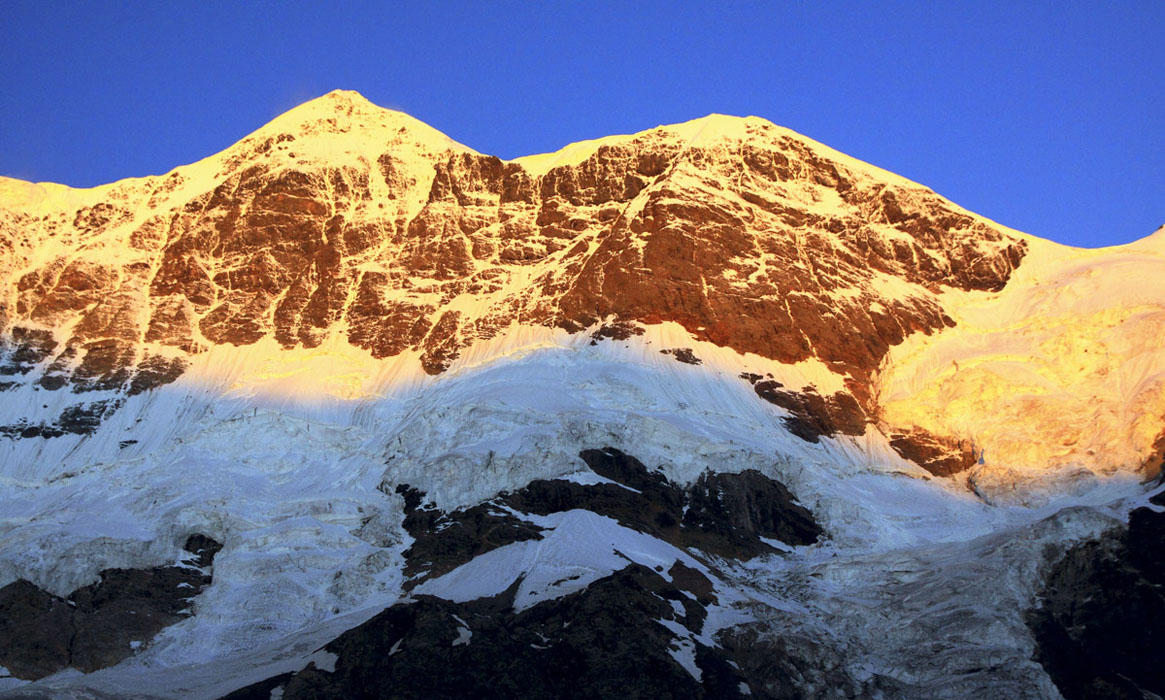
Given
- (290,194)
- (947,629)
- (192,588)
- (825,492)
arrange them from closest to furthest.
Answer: (947,629), (192,588), (825,492), (290,194)

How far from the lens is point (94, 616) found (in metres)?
123

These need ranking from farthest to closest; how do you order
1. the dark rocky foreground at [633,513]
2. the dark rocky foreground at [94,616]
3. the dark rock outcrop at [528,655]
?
the dark rocky foreground at [633,513]
the dark rocky foreground at [94,616]
the dark rock outcrop at [528,655]

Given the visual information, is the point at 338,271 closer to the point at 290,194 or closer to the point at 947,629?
the point at 290,194

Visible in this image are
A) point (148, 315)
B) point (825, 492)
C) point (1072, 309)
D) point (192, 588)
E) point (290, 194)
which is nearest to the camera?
point (192, 588)

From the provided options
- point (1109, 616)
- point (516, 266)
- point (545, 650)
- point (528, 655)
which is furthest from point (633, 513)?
point (516, 266)

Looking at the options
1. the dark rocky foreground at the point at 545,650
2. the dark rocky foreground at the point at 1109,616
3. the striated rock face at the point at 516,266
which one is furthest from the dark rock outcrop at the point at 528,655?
the striated rock face at the point at 516,266

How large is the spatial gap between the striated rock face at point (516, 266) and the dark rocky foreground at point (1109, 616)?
4064 centimetres

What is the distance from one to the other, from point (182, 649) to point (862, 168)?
11625 centimetres

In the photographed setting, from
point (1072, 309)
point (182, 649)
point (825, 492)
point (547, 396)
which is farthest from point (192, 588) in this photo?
point (1072, 309)

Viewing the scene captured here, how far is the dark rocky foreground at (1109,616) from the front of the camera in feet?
346

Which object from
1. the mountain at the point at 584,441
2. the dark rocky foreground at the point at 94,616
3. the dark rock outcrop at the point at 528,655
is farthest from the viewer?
the dark rocky foreground at the point at 94,616

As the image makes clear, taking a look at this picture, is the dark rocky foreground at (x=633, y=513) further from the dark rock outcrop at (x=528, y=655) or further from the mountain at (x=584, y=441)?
the dark rock outcrop at (x=528, y=655)

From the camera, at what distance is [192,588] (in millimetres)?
128125

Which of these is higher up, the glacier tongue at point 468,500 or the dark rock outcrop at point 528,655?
the glacier tongue at point 468,500
